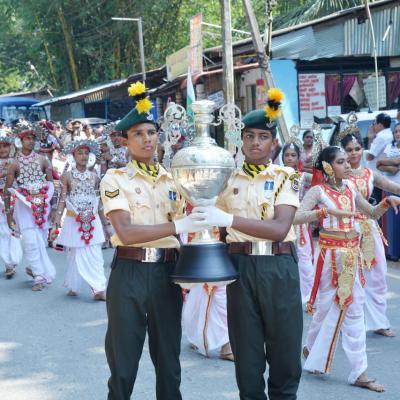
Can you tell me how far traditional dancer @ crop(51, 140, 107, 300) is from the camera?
898cm

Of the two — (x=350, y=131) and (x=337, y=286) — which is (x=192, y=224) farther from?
(x=350, y=131)

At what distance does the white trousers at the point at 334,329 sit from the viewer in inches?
220

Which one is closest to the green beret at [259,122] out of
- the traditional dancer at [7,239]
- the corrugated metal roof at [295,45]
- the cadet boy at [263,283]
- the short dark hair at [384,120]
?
the cadet boy at [263,283]

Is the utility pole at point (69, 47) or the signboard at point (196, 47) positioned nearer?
the signboard at point (196, 47)

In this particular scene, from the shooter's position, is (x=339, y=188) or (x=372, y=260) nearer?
(x=339, y=188)

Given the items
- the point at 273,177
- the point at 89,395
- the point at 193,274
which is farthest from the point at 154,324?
the point at 89,395

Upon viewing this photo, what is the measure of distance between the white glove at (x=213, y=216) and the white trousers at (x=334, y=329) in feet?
7.04

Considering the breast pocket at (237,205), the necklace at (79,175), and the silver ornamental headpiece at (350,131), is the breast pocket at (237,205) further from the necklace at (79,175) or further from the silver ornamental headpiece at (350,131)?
the necklace at (79,175)

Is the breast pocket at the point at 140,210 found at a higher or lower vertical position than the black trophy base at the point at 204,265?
higher

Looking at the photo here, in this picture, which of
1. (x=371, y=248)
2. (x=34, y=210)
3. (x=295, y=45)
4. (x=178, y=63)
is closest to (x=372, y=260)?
(x=371, y=248)

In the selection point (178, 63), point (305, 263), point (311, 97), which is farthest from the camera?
point (178, 63)

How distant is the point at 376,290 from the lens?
6.84 m

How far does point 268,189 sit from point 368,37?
16.9m

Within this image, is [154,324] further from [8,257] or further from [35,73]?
[35,73]
